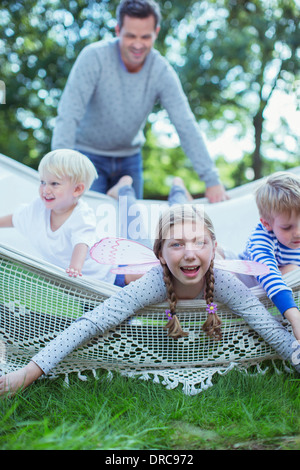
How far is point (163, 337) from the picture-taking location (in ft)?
5.14

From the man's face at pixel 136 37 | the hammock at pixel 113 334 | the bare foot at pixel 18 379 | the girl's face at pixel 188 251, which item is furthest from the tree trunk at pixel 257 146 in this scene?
the bare foot at pixel 18 379

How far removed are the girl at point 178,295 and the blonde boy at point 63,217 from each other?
31 cm

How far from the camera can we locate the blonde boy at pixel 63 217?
1813mm

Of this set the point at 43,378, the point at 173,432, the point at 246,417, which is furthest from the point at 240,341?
the point at 43,378

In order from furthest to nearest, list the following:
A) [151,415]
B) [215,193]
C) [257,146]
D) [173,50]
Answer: [257,146], [173,50], [215,193], [151,415]

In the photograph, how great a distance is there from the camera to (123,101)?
2516mm

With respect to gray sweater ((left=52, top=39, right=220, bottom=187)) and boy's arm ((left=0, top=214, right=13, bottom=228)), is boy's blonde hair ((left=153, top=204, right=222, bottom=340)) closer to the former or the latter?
boy's arm ((left=0, top=214, right=13, bottom=228))

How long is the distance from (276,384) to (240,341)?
0.16 m

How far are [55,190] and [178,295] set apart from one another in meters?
0.59

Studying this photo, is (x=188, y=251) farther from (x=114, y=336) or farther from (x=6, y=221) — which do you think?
(x=6, y=221)

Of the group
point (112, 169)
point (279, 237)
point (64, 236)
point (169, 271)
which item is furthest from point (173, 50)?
point (169, 271)

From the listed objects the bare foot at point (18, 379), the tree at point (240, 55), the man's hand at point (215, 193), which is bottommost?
the bare foot at point (18, 379)

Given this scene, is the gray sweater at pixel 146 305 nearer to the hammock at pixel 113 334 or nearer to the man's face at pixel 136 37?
the hammock at pixel 113 334

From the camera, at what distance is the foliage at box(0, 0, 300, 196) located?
16.9 ft
